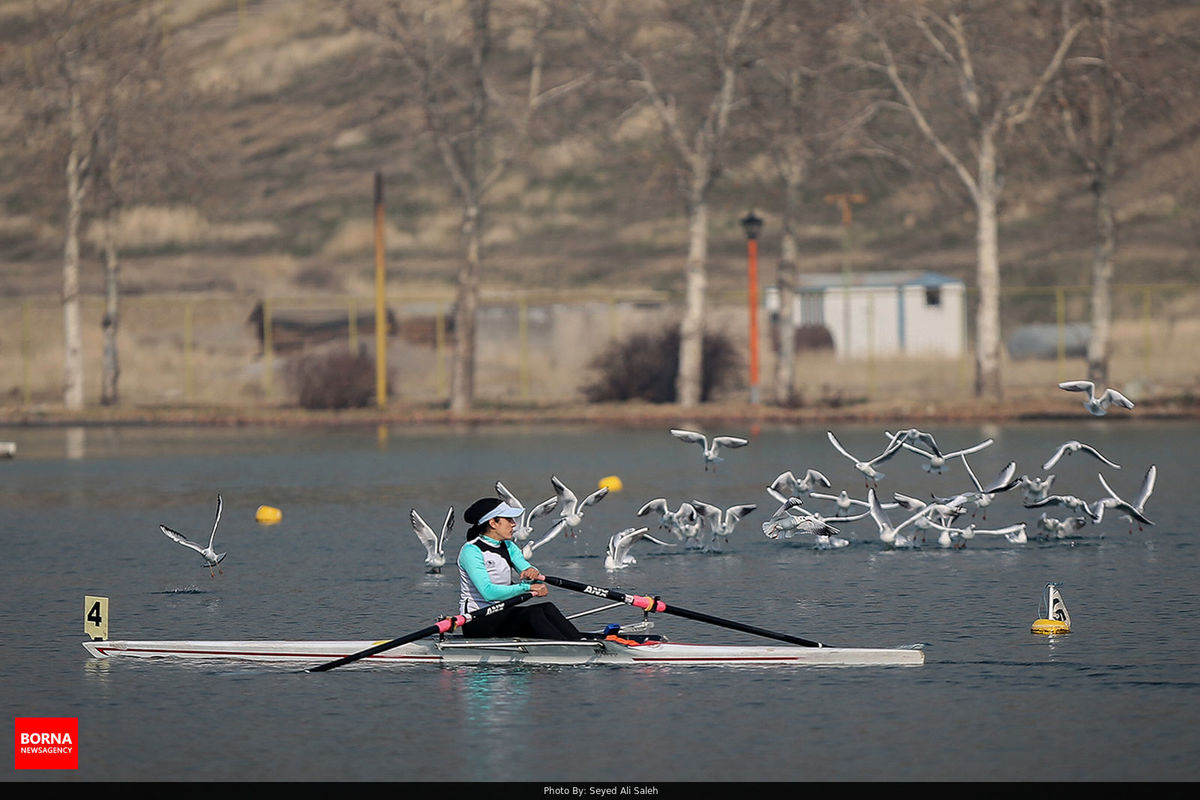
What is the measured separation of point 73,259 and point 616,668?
42.1 meters

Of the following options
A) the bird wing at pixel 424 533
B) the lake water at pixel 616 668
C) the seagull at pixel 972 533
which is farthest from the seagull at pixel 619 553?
the seagull at pixel 972 533

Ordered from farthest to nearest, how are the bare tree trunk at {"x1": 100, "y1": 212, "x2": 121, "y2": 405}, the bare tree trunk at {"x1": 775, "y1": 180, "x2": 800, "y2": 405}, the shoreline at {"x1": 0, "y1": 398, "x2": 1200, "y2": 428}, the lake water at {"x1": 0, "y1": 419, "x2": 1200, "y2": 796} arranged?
the bare tree trunk at {"x1": 100, "y1": 212, "x2": 121, "y2": 405}, the bare tree trunk at {"x1": 775, "y1": 180, "x2": 800, "y2": 405}, the shoreline at {"x1": 0, "y1": 398, "x2": 1200, "y2": 428}, the lake water at {"x1": 0, "y1": 419, "x2": 1200, "y2": 796}

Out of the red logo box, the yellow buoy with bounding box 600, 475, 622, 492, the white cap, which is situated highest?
the white cap

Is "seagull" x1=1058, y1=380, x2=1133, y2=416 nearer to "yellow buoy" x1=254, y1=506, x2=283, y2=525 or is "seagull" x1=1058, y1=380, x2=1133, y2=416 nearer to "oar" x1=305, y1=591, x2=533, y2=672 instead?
"oar" x1=305, y1=591, x2=533, y2=672

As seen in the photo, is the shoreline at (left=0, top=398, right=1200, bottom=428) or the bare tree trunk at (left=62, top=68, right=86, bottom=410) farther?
the bare tree trunk at (left=62, top=68, right=86, bottom=410)

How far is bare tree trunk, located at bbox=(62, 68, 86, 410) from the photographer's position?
51031 millimetres

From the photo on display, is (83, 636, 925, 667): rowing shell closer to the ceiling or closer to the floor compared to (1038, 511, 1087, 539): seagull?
closer to the floor

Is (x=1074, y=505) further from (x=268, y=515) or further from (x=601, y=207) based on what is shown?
(x=601, y=207)

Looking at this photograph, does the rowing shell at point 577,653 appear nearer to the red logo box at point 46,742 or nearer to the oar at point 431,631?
the oar at point 431,631

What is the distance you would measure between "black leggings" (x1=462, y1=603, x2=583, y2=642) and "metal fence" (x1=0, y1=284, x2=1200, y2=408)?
37.4m

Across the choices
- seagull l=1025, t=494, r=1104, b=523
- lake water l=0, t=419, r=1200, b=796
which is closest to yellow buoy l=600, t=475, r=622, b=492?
lake water l=0, t=419, r=1200, b=796

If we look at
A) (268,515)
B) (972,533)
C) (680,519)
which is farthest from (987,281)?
(680,519)

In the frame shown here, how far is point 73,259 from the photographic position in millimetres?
51781
